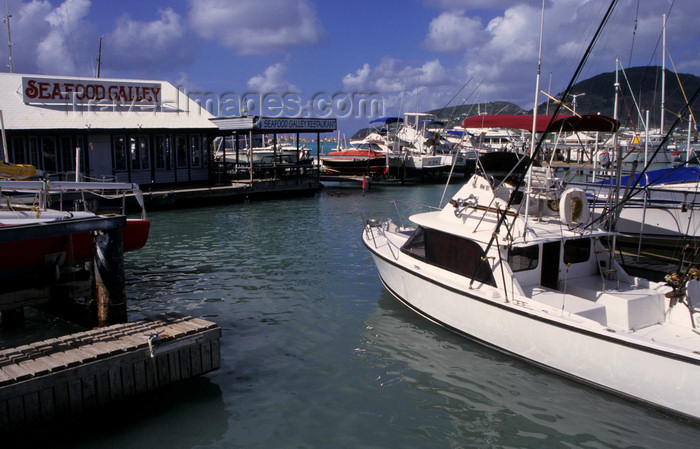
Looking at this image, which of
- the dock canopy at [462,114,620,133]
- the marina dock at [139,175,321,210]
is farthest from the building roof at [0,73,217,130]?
the dock canopy at [462,114,620,133]

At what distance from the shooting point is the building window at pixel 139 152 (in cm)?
2788

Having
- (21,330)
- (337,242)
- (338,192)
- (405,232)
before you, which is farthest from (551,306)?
(338,192)

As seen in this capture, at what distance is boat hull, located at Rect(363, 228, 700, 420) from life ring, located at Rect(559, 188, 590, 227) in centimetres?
197

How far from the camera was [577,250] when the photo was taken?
1023 cm

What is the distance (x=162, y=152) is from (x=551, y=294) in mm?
24067

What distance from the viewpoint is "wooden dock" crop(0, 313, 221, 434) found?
253 inches

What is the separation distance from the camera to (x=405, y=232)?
1416cm

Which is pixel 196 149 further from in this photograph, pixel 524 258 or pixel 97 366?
pixel 97 366

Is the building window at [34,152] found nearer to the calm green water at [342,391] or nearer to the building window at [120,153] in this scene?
the building window at [120,153]

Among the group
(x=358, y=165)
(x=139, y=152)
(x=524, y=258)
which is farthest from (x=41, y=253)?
(x=358, y=165)

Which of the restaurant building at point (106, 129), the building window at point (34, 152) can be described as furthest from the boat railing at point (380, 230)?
the building window at point (34, 152)

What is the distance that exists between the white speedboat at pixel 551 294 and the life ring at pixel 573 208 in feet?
0.06

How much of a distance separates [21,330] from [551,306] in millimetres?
9414

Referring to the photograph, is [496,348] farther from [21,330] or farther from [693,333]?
[21,330]
